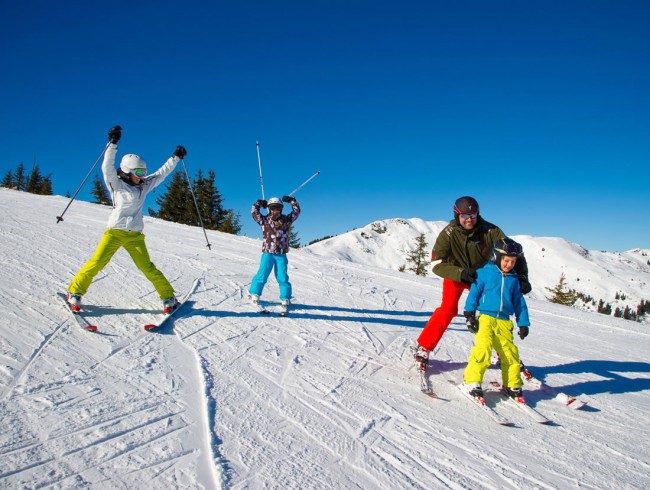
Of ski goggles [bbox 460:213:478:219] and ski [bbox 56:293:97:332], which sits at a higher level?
ski goggles [bbox 460:213:478:219]

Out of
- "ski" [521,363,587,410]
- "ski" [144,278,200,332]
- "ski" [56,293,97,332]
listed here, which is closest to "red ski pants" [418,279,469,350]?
"ski" [521,363,587,410]

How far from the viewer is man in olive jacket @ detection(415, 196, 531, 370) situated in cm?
419

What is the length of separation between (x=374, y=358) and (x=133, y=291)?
419 centimetres

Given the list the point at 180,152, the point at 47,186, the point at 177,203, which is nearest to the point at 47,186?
the point at 47,186

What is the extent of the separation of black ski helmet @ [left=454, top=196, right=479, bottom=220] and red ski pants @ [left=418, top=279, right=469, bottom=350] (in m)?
0.83

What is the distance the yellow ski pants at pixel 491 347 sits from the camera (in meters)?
3.71

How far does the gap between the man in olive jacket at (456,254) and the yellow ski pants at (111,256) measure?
12.3 ft

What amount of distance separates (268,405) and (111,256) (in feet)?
10.3

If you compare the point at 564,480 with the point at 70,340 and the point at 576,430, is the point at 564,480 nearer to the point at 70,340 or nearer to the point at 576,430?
the point at 576,430

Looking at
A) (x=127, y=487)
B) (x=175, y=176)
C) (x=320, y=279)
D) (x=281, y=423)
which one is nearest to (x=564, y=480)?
(x=281, y=423)

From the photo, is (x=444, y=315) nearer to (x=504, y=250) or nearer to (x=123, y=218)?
(x=504, y=250)

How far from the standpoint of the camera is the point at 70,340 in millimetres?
3848

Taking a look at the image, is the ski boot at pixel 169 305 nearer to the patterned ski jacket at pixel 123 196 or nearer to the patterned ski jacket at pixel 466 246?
the patterned ski jacket at pixel 123 196

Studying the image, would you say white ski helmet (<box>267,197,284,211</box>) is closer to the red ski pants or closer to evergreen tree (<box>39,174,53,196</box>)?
the red ski pants
